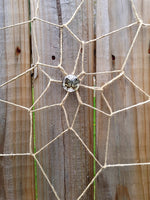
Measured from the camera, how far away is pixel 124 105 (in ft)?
2.61

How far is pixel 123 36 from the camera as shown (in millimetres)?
785

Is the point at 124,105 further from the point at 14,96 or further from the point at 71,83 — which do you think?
the point at 14,96

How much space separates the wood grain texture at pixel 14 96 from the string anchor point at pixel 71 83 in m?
0.13

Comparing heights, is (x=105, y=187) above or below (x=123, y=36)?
below

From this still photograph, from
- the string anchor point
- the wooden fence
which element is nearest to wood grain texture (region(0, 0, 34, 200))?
the wooden fence

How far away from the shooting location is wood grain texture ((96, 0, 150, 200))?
0.78 meters

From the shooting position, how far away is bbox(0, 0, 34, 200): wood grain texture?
30.5 inches

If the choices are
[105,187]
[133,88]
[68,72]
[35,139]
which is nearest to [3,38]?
[68,72]

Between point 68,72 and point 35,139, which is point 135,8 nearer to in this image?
point 68,72

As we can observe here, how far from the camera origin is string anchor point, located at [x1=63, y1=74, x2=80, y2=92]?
2.46 feet

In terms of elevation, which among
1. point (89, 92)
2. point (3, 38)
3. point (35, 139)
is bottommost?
point (35, 139)

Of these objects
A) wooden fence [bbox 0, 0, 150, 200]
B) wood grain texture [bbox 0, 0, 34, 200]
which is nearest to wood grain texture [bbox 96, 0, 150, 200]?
wooden fence [bbox 0, 0, 150, 200]

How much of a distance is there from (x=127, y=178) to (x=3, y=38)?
0.63m

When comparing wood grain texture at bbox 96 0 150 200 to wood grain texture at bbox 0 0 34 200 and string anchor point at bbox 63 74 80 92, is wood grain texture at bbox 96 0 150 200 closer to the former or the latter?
string anchor point at bbox 63 74 80 92
